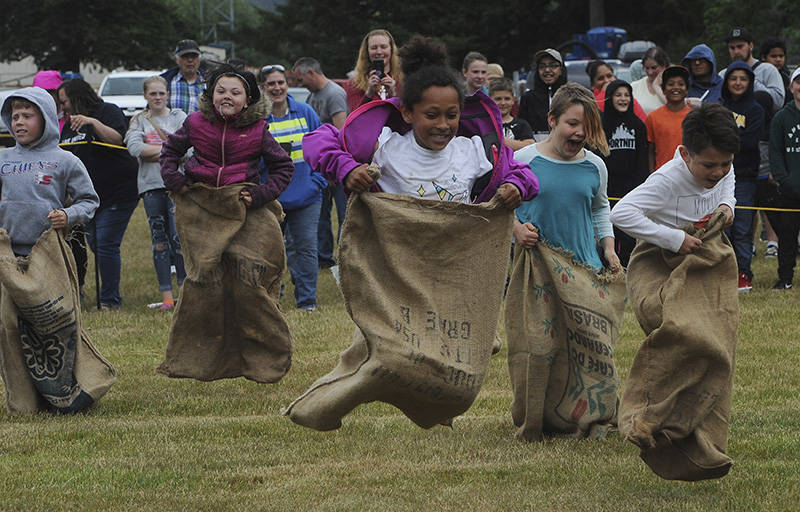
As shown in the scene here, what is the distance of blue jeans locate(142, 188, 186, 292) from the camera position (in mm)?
11867

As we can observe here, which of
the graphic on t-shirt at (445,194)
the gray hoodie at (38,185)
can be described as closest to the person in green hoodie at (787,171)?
the gray hoodie at (38,185)

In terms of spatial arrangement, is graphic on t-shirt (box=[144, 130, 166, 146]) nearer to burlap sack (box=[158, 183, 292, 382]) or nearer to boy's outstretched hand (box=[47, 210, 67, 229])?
burlap sack (box=[158, 183, 292, 382])

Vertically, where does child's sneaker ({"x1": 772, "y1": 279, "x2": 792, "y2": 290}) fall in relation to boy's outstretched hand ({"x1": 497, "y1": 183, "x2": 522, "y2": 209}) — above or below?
below

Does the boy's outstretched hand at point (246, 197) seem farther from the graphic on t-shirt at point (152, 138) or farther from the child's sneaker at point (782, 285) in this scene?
the child's sneaker at point (782, 285)

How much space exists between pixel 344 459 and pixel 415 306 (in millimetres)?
1735

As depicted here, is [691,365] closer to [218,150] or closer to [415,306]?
[415,306]

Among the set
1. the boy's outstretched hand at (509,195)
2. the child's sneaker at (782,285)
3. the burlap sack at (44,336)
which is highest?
the boy's outstretched hand at (509,195)

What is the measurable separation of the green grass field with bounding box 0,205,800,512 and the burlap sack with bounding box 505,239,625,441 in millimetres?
176

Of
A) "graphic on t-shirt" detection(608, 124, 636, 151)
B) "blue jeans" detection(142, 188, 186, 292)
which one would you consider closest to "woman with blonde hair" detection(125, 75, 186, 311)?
"blue jeans" detection(142, 188, 186, 292)

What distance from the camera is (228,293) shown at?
8.25 m

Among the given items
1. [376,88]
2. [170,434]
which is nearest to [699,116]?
[170,434]

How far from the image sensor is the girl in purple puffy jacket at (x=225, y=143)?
8195 millimetres

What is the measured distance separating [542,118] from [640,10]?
111ft

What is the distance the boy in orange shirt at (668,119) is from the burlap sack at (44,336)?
19.2 feet
